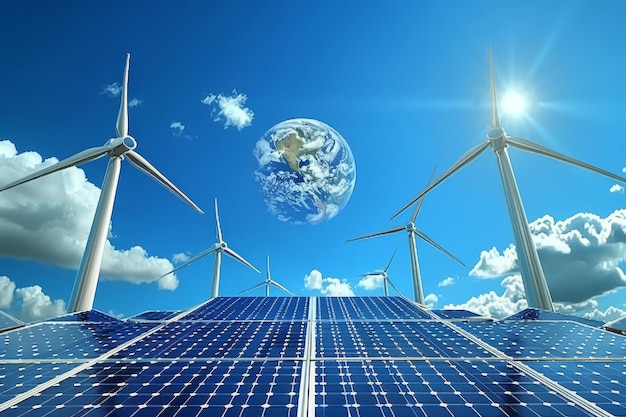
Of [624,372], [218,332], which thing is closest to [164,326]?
[218,332]

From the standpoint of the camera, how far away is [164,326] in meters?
28.5

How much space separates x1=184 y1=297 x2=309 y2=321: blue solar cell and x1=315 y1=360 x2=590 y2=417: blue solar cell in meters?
16.4

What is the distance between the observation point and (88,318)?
3186 cm

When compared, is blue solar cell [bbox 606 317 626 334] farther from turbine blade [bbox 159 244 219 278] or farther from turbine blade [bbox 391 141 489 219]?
turbine blade [bbox 159 244 219 278]

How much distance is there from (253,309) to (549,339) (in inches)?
1061

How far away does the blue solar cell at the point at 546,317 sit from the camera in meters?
28.5

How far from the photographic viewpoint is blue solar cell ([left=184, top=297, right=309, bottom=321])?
33.3 metres

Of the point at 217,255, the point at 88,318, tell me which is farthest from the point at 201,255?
the point at 88,318

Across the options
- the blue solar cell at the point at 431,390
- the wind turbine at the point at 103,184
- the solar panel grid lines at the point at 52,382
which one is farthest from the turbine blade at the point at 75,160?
the blue solar cell at the point at 431,390

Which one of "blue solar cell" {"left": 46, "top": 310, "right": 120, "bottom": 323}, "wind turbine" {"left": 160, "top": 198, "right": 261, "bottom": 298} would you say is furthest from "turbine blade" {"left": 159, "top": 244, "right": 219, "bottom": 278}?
"blue solar cell" {"left": 46, "top": 310, "right": 120, "bottom": 323}

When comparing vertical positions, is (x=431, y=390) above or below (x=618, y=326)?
below

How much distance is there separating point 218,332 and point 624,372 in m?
23.4

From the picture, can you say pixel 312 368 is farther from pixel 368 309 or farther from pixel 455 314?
pixel 455 314

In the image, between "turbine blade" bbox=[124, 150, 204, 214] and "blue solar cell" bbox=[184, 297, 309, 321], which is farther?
"turbine blade" bbox=[124, 150, 204, 214]
